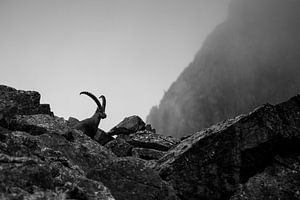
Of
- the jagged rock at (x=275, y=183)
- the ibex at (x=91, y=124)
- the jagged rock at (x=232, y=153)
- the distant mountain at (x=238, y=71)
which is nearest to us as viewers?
the jagged rock at (x=275, y=183)

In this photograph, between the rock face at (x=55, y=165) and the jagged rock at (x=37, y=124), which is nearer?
the rock face at (x=55, y=165)

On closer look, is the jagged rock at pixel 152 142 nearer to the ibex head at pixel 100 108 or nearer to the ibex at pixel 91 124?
the ibex at pixel 91 124

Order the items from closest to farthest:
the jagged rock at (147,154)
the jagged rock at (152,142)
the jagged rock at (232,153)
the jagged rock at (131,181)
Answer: the jagged rock at (131,181)
the jagged rock at (232,153)
the jagged rock at (147,154)
the jagged rock at (152,142)

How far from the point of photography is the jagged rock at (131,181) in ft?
32.8

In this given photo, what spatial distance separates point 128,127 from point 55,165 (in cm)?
1399

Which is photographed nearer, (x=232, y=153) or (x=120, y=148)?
(x=232, y=153)

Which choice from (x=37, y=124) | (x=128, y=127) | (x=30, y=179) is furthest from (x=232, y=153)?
(x=128, y=127)

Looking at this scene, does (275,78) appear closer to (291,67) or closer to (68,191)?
(291,67)

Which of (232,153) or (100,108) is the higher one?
(100,108)

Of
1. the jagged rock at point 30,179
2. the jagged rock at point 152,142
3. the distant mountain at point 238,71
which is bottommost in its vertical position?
the jagged rock at point 30,179

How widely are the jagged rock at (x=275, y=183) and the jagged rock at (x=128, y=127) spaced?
41.3ft

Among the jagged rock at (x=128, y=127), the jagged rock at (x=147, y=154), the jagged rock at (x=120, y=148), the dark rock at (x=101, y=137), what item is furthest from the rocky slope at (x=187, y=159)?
the jagged rock at (x=128, y=127)

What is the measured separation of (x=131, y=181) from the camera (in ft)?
33.8

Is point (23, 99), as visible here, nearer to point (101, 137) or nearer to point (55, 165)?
point (101, 137)
